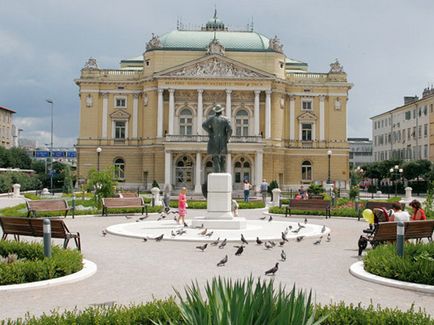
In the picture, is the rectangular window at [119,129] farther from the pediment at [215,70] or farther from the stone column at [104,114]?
the pediment at [215,70]

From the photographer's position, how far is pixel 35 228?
1616 centimetres

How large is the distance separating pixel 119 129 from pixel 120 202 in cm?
3930

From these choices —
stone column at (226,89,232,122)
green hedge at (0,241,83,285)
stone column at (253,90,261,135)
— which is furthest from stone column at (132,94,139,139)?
green hedge at (0,241,83,285)

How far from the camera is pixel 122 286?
38.7ft

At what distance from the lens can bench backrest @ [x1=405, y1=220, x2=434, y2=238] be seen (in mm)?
16125

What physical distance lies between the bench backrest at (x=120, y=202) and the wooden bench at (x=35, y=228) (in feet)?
44.8

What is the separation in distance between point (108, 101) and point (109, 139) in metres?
4.66

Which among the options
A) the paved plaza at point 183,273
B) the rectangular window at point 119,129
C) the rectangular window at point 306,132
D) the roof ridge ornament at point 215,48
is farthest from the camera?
the rectangular window at point 306,132

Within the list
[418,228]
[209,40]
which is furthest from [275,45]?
[418,228]

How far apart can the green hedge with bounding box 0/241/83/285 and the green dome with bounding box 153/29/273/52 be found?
183 ft

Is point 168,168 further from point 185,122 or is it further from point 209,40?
point 209,40

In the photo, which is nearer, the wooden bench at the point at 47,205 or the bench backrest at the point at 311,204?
the wooden bench at the point at 47,205

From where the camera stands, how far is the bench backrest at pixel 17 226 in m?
16.4

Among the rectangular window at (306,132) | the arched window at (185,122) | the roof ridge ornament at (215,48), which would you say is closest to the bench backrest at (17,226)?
the arched window at (185,122)
